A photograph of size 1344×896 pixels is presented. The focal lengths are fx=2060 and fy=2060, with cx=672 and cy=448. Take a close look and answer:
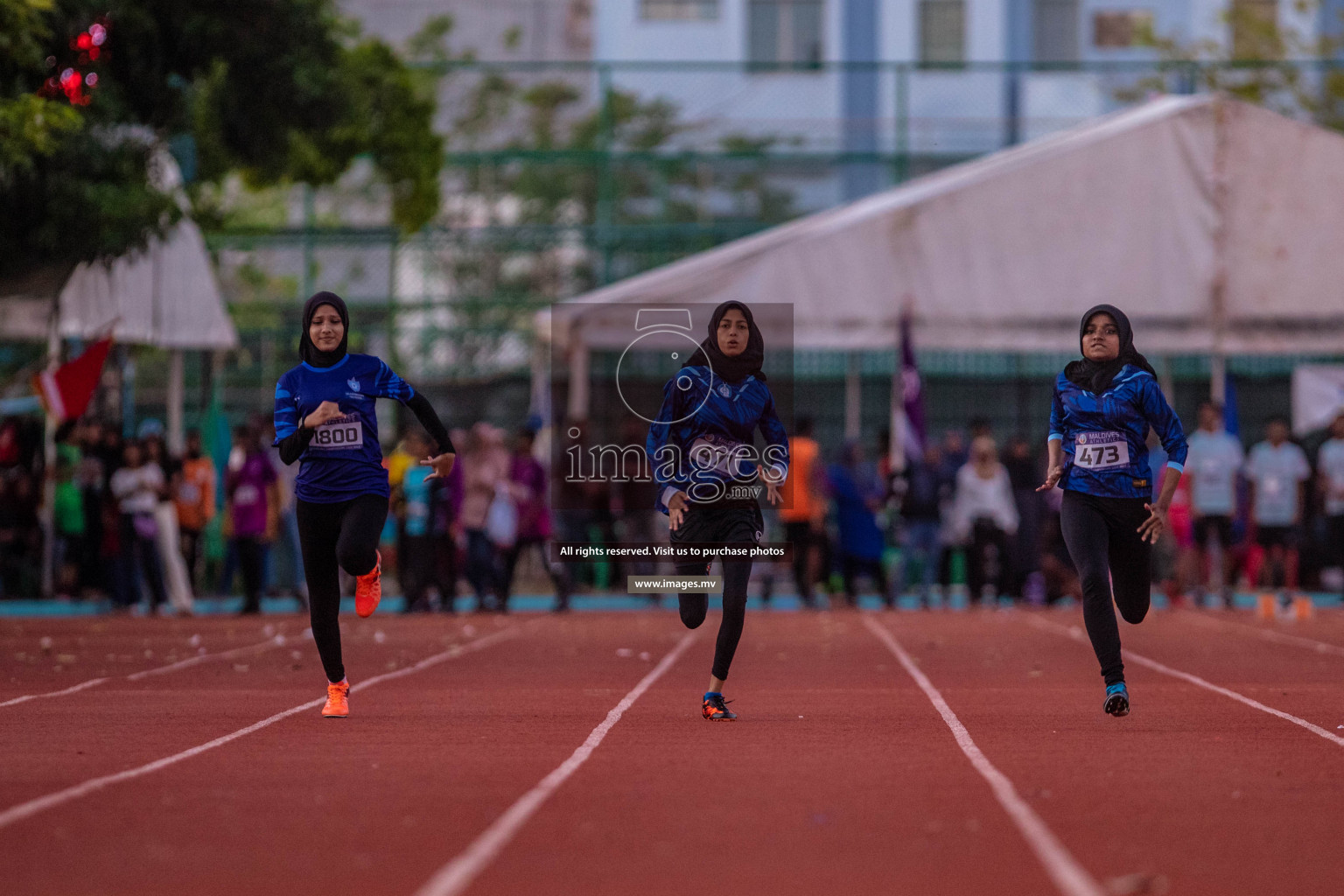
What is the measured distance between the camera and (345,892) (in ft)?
18.4

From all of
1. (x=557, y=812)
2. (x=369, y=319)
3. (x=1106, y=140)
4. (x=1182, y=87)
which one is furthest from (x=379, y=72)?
(x=557, y=812)

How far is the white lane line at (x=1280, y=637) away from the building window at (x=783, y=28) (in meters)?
23.3

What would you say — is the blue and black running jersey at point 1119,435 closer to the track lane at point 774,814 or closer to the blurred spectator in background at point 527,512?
the track lane at point 774,814

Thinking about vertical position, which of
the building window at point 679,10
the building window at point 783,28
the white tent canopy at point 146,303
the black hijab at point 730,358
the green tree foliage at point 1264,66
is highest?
the building window at point 679,10

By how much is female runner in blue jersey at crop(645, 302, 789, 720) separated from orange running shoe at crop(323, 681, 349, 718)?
1.81 metres

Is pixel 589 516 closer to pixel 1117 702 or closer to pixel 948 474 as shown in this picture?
pixel 948 474

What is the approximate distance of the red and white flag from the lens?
2128cm

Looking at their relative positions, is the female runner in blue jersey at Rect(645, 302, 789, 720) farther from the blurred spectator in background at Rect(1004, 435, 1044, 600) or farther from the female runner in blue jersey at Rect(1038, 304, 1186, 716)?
the blurred spectator in background at Rect(1004, 435, 1044, 600)

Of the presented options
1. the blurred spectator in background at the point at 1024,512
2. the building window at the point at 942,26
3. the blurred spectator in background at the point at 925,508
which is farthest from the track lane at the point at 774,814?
the building window at the point at 942,26

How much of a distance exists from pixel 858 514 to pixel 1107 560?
12.6 m

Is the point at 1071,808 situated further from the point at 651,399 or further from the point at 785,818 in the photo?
the point at 651,399

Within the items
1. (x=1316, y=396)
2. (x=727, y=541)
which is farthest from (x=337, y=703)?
(x=1316, y=396)

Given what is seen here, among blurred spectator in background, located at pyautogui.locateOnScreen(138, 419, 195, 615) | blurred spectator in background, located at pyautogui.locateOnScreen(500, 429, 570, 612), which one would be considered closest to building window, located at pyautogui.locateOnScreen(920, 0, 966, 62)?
blurred spectator in background, located at pyautogui.locateOnScreen(500, 429, 570, 612)

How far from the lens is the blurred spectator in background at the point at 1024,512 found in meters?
23.7
